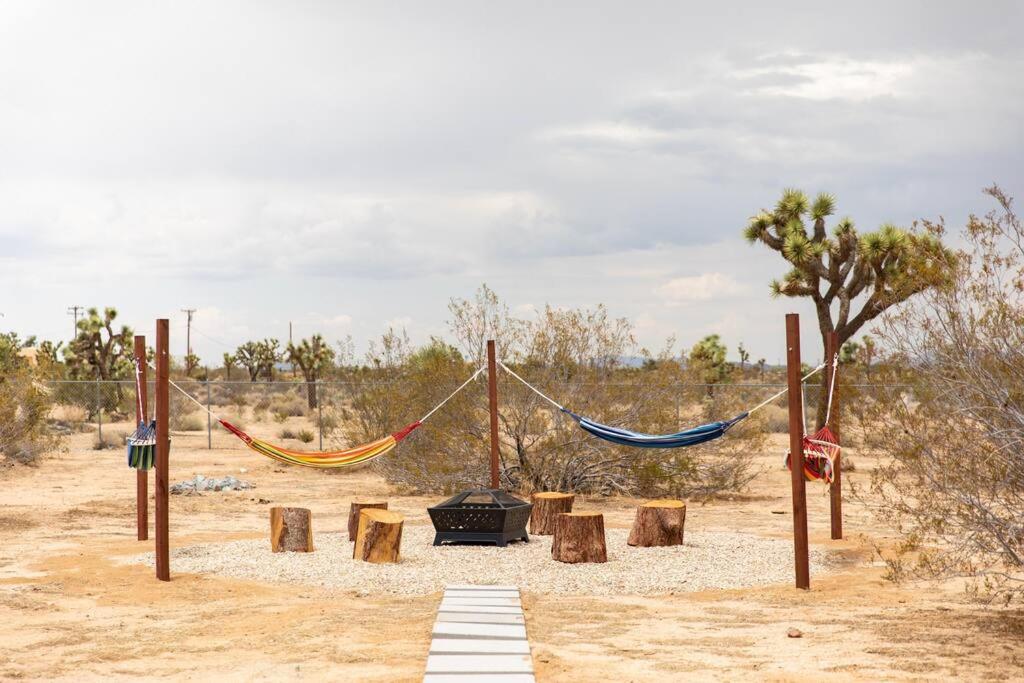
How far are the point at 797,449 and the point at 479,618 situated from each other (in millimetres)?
3277

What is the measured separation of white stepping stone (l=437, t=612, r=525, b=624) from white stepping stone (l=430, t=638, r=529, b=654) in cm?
59

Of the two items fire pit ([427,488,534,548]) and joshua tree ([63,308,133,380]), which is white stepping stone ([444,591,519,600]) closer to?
fire pit ([427,488,534,548])

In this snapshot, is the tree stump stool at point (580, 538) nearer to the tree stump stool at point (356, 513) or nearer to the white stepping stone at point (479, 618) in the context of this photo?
the tree stump stool at point (356, 513)

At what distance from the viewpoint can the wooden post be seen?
941 cm

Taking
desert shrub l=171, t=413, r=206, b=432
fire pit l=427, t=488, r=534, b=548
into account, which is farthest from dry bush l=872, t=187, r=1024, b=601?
desert shrub l=171, t=413, r=206, b=432

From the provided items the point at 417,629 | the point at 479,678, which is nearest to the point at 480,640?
the point at 417,629

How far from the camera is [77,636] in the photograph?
25.6ft

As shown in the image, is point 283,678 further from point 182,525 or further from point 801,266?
point 801,266

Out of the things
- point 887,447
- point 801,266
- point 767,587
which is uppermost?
point 801,266

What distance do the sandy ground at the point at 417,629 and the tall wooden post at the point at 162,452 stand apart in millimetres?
238

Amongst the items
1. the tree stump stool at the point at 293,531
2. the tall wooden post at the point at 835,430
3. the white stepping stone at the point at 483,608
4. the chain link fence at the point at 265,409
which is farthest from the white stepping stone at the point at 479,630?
the chain link fence at the point at 265,409

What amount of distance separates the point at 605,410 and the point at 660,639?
9280 mm

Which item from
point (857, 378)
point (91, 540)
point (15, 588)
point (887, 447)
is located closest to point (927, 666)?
point (887, 447)

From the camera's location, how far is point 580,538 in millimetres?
10742
